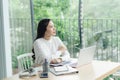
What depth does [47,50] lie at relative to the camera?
9.59ft

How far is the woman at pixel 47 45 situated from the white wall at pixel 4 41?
32.1 inches

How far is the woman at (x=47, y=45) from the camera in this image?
9.37 ft

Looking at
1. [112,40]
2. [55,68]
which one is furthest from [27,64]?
[112,40]

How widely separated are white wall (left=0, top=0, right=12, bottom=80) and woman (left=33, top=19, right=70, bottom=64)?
0.81m

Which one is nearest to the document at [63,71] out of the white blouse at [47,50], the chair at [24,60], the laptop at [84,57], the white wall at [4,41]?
the laptop at [84,57]

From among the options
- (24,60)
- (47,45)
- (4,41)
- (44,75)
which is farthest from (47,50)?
(4,41)

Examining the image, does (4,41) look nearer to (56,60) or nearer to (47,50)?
(47,50)

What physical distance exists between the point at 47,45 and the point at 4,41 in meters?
0.95

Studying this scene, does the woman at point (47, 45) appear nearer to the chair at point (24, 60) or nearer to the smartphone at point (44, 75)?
the chair at point (24, 60)

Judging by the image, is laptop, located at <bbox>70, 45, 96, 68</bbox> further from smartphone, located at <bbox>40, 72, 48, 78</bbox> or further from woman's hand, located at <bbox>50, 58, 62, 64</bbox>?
smartphone, located at <bbox>40, 72, 48, 78</bbox>

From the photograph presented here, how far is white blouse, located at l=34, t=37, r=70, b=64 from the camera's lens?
2.83 m

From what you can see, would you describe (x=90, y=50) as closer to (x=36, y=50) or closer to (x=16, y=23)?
(x=36, y=50)

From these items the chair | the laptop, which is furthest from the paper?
the chair

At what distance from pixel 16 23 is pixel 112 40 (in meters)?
1.67
